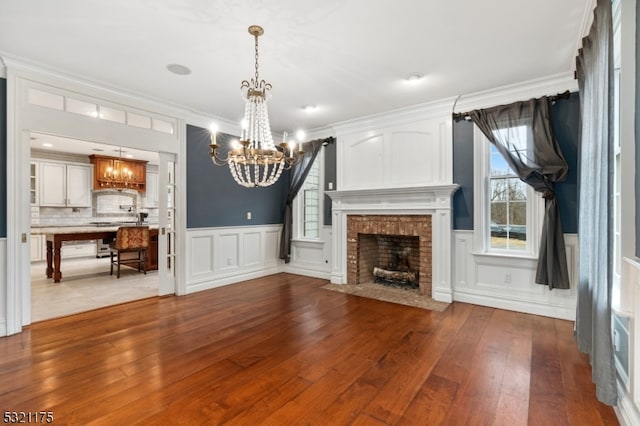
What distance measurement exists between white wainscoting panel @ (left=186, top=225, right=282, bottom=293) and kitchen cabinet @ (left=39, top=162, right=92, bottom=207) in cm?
538

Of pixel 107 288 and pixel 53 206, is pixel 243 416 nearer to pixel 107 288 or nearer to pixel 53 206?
pixel 107 288

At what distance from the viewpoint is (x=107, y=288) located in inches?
196

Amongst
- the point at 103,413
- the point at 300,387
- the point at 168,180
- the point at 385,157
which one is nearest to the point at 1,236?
the point at 168,180

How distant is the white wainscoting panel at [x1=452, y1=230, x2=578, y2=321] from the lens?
358 cm

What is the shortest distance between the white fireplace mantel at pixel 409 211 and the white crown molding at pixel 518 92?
3.84ft

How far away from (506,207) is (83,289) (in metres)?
6.40

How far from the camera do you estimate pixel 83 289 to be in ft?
16.0

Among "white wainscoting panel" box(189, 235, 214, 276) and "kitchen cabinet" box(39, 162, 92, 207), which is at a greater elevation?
"kitchen cabinet" box(39, 162, 92, 207)

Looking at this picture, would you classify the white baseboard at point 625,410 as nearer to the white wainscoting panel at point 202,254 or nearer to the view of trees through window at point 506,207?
the view of trees through window at point 506,207

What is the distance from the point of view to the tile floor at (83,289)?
398cm

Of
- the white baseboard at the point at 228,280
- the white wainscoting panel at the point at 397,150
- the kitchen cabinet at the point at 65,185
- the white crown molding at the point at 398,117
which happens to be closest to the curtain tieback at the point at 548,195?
the white wainscoting panel at the point at 397,150

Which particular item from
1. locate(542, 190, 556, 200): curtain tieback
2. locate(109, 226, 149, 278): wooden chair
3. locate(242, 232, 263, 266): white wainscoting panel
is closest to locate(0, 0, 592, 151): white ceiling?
locate(542, 190, 556, 200): curtain tieback

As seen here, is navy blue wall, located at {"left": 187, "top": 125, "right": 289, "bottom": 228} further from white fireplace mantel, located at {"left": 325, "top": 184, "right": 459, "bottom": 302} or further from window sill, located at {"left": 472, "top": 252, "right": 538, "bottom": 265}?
window sill, located at {"left": 472, "top": 252, "right": 538, "bottom": 265}

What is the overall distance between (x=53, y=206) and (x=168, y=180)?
533 centimetres
